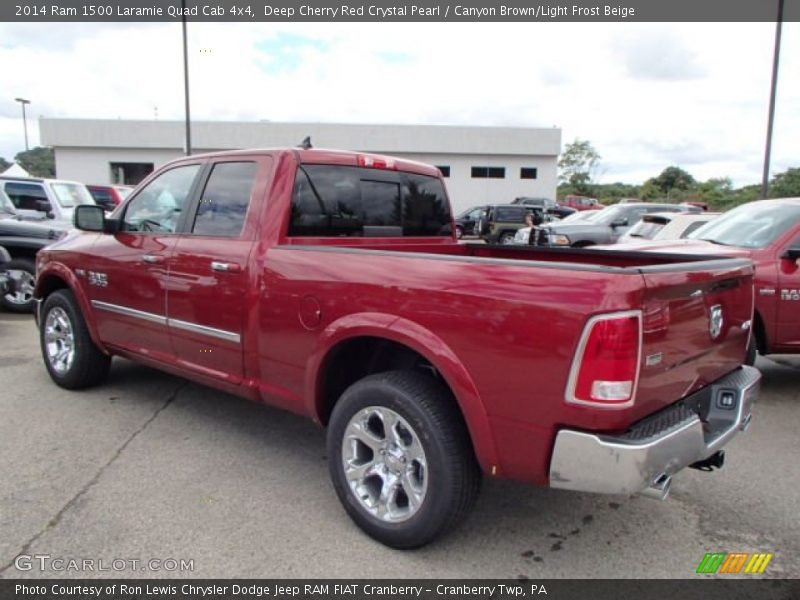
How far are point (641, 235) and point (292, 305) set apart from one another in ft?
30.4

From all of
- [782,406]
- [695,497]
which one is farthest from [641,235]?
[695,497]

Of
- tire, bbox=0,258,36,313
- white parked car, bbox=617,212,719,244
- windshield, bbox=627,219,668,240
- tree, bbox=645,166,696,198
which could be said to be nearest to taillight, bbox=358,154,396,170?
white parked car, bbox=617,212,719,244

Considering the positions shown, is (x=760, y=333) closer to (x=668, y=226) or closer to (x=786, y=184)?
(x=668, y=226)

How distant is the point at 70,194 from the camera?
11367 mm

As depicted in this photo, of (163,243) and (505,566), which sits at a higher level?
(163,243)

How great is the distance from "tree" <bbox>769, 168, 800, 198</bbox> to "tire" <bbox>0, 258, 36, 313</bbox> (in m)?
42.1

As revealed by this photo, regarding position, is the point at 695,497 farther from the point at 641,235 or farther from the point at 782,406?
the point at 641,235

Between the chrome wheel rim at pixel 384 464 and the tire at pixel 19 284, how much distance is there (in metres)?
7.62

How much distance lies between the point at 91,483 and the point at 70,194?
31.0 ft

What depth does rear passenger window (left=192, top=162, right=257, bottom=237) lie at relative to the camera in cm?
374

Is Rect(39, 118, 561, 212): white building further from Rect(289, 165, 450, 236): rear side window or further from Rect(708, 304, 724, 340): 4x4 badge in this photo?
Rect(708, 304, 724, 340): 4x4 badge

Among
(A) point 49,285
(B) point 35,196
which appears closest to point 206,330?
(A) point 49,285

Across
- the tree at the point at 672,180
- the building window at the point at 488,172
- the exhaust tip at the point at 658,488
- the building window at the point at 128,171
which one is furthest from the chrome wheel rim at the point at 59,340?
the tree at the point at 672,180

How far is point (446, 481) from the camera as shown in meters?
2.67
